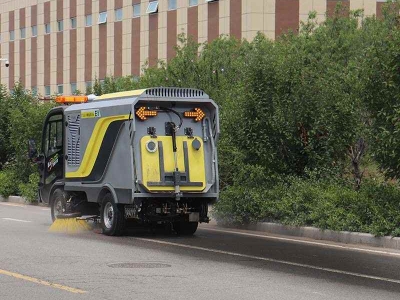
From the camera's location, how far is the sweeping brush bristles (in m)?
19.6

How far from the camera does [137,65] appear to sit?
57.3 m

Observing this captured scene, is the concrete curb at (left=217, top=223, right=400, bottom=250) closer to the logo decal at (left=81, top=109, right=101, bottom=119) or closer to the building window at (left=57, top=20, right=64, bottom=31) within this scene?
the logo decal at (left=81, top=109, right=101, bottom=119)

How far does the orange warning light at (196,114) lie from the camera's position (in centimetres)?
1823

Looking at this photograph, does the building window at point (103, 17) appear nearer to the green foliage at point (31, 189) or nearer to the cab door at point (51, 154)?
the green foliage at point (31, 189)

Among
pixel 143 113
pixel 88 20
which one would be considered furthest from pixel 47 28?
pixel 143 113

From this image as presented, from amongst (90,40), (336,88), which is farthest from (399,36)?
(90,40)

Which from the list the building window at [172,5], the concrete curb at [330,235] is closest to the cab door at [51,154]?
the concrete curb at [330,235]

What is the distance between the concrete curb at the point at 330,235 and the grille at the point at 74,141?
4.12 metres

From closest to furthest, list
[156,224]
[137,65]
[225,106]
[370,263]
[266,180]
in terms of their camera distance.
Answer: [370,263]
[156,224]
[266,180]
[225,106]
[137,65]

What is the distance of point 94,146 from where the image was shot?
18.9 m

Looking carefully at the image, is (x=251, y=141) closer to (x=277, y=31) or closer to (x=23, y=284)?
(x=23, y=284)

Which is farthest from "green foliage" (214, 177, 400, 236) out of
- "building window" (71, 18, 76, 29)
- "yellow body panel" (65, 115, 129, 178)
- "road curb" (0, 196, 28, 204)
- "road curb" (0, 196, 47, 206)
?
"building window" (71, 18, 76, 29)

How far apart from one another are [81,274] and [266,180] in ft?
32.0

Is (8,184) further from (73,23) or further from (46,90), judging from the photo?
(46,90)
